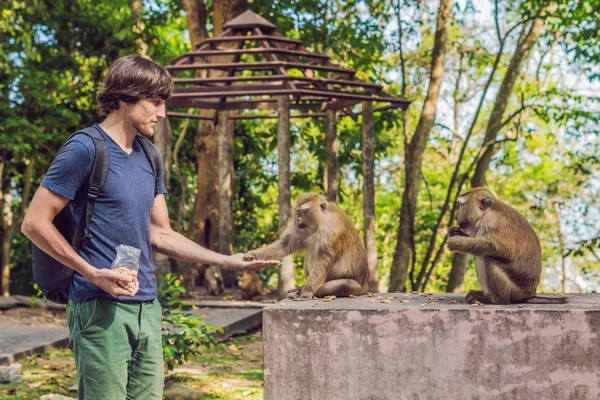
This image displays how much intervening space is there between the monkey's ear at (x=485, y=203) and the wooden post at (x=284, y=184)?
4004 mm

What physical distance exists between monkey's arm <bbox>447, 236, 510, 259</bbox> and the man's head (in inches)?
90.0

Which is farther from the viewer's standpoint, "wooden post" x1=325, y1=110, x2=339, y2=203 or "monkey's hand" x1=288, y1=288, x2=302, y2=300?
"wooden post" x1=325, y1=110, x2=339, y2=203

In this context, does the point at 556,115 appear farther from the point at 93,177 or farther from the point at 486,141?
the point at 93,177

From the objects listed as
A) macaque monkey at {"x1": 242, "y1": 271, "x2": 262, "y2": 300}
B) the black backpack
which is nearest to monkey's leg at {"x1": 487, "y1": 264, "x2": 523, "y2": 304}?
the black backpack

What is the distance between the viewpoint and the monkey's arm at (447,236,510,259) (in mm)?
4949

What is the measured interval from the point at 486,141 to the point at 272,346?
8.25m

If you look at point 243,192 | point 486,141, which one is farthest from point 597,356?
point 243,192

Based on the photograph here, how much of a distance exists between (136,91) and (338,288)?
2816mm

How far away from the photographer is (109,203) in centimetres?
326

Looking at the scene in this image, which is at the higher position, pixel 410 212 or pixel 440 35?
pixel 440 35

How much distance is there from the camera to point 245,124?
16.2 meters

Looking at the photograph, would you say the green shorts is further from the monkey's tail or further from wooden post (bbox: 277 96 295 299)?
wooden post (bbox: 277 96 295 299)

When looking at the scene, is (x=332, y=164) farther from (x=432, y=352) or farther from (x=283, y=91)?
(x=432, y=352)

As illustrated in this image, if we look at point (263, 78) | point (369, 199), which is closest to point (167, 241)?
point (263, 78)
